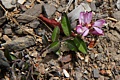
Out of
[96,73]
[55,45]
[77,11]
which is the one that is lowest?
[96,73]

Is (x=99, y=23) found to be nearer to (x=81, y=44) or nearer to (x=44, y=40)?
(x=81, y=44)

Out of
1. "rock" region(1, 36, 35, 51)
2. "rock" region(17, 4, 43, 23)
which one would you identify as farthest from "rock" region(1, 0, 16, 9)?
"rock" region(1, 36, 35, 51)

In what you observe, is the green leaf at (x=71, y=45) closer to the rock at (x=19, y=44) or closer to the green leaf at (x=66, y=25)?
the green leaf at (x=66, y=25)

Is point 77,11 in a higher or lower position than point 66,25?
higher

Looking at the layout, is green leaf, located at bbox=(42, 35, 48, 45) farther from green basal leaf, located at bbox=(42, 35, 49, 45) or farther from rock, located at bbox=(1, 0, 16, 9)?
A: rock, located at bbox=(1, 0, 16, 9)

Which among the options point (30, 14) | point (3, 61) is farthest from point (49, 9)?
Answer: point (3, 61)

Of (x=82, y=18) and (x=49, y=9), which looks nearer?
(x=82, y=18)

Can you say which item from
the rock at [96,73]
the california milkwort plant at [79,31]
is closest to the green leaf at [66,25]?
the california milkwort plant at [79,31]

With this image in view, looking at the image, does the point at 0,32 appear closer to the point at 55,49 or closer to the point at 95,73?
the point at 55,49
